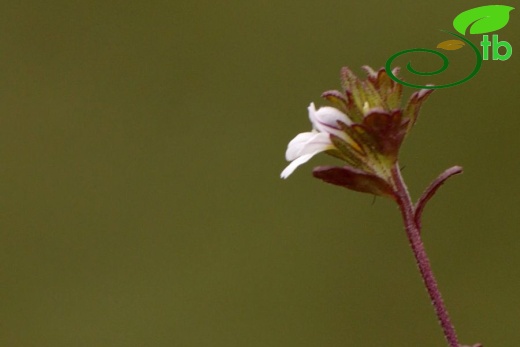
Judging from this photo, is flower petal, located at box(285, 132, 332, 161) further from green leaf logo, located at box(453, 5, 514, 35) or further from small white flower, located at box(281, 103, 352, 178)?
green leaf logo, located at box(453, 5, 514, 35)

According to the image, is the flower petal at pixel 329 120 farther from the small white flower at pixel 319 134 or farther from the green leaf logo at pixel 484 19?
the green leaf logo at pixel 484 19

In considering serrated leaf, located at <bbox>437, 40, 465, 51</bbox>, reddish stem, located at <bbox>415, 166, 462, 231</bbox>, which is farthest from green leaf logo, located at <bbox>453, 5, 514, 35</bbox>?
reddish stem, located at <bbox>415, 166, 462, 231</bbox>

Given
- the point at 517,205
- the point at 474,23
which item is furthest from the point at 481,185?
the point at 474,23

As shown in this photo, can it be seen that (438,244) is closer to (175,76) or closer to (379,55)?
(379,55)

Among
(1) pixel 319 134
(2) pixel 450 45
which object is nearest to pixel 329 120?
(1) pixel 319 134

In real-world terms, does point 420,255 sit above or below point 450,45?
below

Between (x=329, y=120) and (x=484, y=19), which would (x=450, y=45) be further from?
(x=329, y=120)

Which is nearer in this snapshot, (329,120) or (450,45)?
(329,120)
